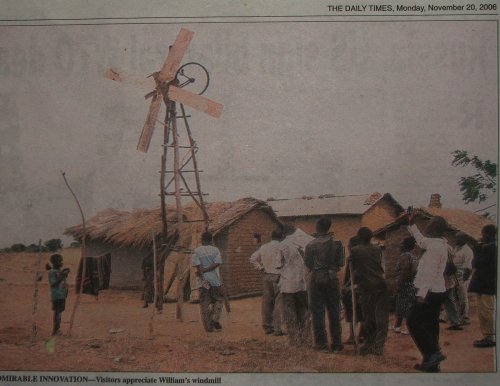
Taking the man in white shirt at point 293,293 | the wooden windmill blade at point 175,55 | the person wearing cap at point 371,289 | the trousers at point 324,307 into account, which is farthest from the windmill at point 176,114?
the person wearing cap at point 371,289

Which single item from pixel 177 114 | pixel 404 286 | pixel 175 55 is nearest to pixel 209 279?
pixel 177 114

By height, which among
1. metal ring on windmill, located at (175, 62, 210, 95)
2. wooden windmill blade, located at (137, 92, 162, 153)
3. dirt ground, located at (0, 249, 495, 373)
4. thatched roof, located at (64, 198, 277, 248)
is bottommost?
dirt ground, located at (0, 249, 495, 373)

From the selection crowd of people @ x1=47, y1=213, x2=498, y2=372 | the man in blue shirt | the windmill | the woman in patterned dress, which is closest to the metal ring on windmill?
the windmill

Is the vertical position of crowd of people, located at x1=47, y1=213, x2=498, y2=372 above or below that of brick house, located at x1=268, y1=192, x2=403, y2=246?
below

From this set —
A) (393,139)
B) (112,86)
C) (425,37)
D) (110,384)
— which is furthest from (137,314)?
(425,37)

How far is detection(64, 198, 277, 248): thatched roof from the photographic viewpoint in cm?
669

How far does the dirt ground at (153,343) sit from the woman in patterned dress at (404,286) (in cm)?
22

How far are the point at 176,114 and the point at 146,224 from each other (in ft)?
4.02

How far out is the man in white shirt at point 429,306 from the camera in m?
6.34

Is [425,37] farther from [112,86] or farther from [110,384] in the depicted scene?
[110,384]

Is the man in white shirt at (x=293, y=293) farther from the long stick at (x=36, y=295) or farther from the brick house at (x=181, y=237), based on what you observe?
the long stick at (x=36, y=295)

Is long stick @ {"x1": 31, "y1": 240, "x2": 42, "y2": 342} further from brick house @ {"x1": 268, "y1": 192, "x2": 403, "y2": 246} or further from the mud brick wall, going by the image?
brick house @ {"x1": 268, "y1": 192, "x2": 403, "y2": 246}

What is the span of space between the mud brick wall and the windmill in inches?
12.9

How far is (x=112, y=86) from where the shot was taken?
6.71 m
